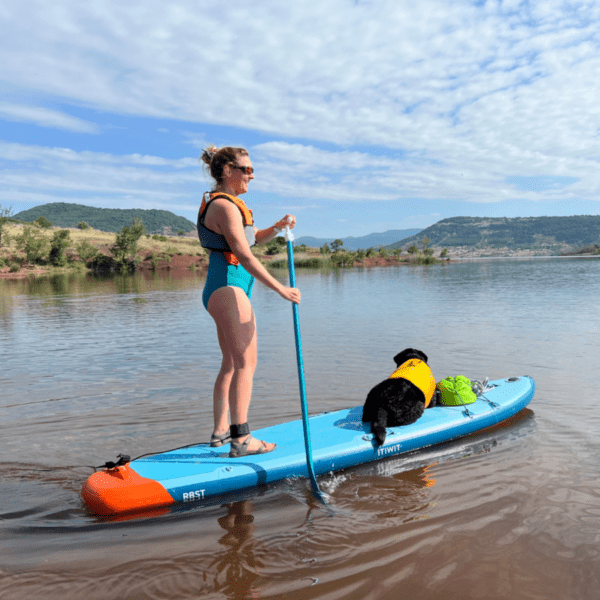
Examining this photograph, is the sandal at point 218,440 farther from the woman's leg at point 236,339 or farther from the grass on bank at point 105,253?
the grass on bank at point 105,253

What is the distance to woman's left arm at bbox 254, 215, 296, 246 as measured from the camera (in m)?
4.25

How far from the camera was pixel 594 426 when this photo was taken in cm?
541

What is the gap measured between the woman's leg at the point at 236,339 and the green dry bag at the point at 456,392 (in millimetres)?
2615

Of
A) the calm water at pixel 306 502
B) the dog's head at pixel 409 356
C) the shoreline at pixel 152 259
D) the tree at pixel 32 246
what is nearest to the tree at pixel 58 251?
the shoreline at pixel 152 259

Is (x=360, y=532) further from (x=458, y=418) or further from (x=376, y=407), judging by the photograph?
(x=458, y=418)

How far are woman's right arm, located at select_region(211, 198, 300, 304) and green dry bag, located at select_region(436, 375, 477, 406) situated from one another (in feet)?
8.86

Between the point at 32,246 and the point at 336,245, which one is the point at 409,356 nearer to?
the point at 32,246

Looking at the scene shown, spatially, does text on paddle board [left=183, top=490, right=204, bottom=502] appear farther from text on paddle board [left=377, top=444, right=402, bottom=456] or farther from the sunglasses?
the sunglasses

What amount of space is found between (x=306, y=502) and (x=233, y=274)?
75.3 inches

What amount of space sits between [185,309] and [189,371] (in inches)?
387

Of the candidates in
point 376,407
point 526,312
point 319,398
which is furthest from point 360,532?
point 526,312

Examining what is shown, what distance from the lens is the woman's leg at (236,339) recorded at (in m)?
3.87

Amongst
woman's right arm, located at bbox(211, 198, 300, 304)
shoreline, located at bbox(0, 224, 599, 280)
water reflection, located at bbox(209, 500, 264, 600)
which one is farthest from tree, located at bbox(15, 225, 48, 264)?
water reflection, located at bbox(209, 500, 264, 600)

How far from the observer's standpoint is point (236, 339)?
389cm
